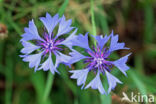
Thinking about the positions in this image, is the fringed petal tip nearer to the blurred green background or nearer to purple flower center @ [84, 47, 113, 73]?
purple flower center @ [84, 47, 113, 73]

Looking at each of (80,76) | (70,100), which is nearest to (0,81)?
(70,100)

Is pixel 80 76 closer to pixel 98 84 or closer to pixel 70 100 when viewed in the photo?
pixel 98 84

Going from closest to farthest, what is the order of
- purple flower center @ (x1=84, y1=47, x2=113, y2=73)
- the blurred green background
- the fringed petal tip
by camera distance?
the fringed petal tip, purple flower center @ (x1=84, y1=47, x2=113, y2=73), the blurred green background

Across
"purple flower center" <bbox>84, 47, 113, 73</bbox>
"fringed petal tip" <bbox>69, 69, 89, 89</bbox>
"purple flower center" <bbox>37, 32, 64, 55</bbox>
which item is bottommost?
"fringed petal tip" <bbox>69, 69, 89, 89</bbox>

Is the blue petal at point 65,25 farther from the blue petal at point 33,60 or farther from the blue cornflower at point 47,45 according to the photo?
the blue petal at point 33,60

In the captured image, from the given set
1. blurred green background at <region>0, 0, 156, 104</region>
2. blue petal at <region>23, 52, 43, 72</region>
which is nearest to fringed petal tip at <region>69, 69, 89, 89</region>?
blue petal at <region>23, 52, 43, 72</region>

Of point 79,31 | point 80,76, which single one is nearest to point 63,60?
point 80,76

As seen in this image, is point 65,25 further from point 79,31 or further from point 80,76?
point 79,31

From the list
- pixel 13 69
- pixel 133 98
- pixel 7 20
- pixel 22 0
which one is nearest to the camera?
pixel 133 98
